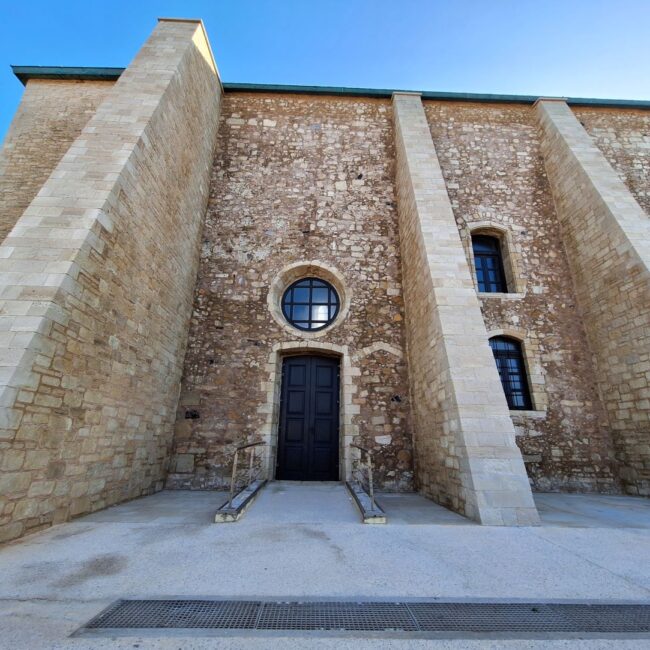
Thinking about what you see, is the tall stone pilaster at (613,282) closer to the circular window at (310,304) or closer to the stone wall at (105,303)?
the circular window at (310,304)

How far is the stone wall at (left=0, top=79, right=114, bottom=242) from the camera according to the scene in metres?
7.20

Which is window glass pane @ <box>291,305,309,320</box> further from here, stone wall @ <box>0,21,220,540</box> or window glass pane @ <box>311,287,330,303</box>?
stone wall @ <box>0,21,220,540</box>

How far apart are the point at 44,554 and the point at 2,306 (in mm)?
2472

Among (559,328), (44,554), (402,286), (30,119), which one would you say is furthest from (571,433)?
(30,119)

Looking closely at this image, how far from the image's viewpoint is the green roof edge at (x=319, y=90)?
858 cm

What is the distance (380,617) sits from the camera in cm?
189

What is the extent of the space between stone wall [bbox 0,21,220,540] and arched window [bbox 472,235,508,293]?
6692mm

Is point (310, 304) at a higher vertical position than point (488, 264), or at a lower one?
lower

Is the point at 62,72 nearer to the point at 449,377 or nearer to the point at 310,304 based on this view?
the point at 310,304

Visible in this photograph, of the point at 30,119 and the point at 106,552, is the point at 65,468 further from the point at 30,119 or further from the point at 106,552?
the point at 30,119

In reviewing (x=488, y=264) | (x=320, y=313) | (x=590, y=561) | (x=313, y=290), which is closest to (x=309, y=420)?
(x=320, y=313)

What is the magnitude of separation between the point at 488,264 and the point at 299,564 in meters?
7.69

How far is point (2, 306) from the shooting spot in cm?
347

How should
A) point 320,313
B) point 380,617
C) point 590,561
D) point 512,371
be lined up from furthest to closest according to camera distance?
point 320,313 → point 512,371 → point 590,561 → point 380,617
